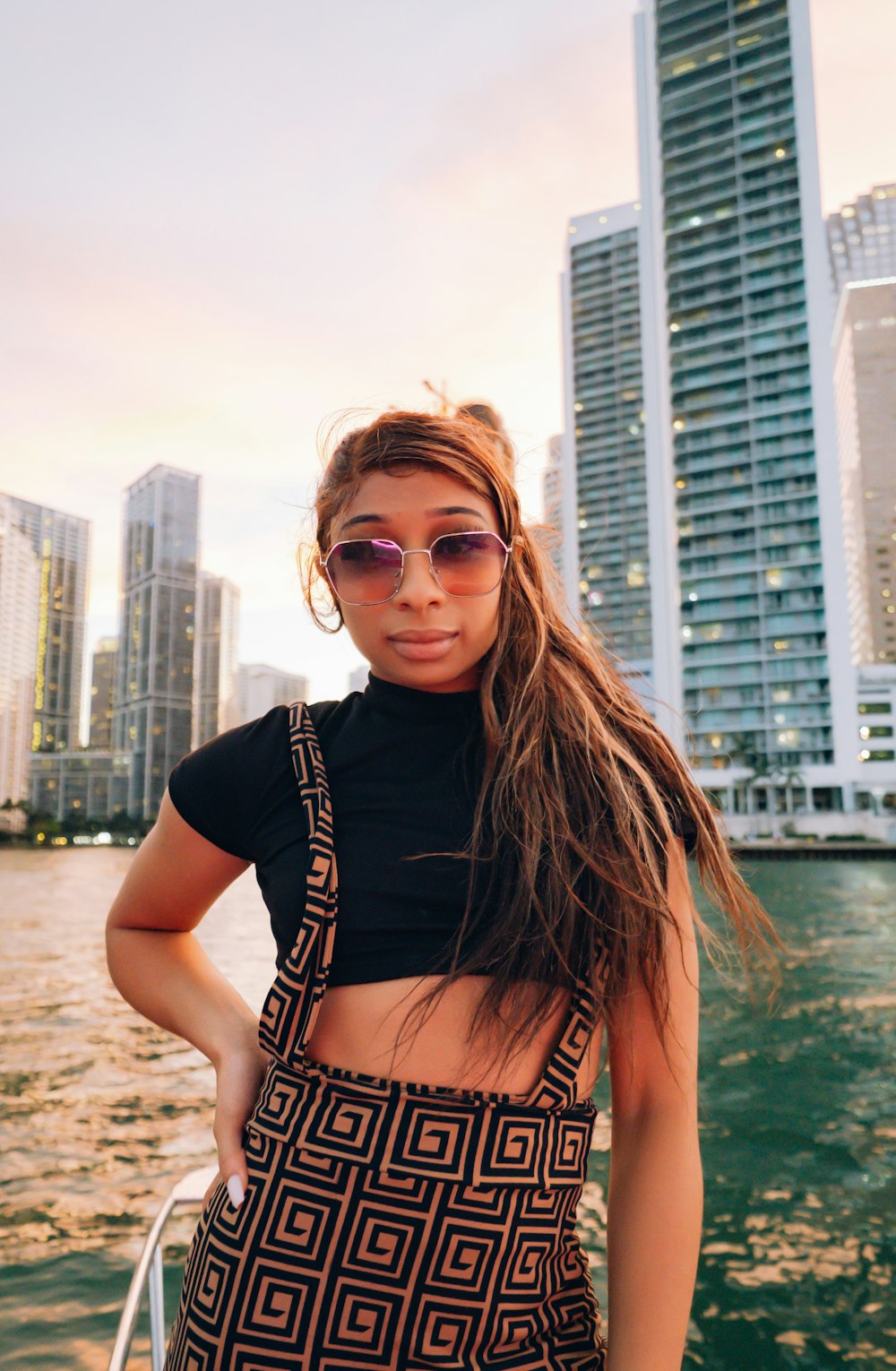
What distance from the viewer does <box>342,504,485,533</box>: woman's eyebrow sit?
3.05 ft

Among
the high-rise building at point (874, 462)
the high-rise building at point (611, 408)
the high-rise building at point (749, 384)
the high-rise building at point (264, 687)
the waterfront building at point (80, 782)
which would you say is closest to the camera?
the high-rise building at point (749, 384)

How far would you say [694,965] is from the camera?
2.90 feet

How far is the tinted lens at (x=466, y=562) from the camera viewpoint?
929mm

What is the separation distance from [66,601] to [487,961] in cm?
10311

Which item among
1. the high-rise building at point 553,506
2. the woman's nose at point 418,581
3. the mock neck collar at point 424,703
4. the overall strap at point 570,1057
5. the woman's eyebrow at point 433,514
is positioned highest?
the high-rise building at point 553,506

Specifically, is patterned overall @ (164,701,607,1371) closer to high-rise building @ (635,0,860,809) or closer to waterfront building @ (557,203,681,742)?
high-rise building @ (635,0,860,809)

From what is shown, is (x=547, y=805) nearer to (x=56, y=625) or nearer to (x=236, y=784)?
(x=236, y=784)

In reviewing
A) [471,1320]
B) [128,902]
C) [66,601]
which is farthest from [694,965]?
[66,601]

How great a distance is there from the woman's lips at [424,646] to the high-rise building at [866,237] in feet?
441

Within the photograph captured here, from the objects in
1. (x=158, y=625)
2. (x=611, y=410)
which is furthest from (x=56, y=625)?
(x=611, y=410)

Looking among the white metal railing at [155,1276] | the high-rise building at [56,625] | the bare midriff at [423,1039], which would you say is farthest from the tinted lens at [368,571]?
the high-rise building at [56,625]

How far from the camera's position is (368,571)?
0.95m

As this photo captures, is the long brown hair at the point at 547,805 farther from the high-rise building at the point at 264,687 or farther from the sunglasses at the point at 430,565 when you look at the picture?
the high-rise building at the point at 264,687

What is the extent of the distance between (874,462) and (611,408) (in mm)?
38689
